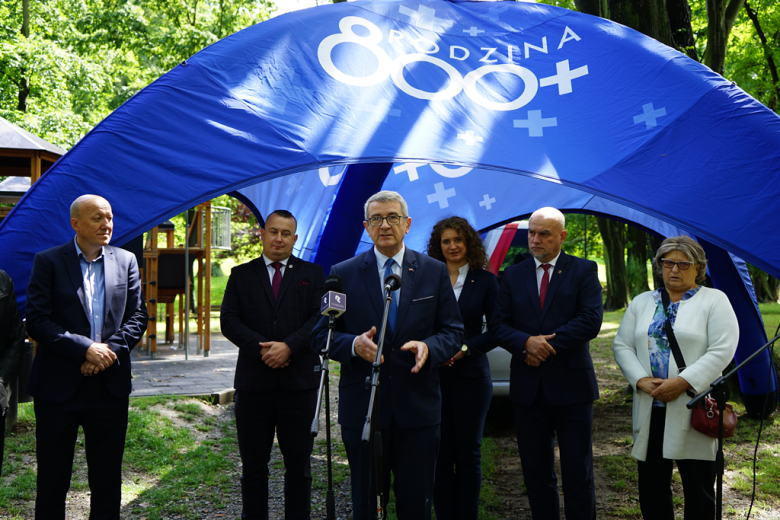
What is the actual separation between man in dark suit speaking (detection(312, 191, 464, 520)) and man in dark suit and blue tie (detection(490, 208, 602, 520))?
30.4 inches

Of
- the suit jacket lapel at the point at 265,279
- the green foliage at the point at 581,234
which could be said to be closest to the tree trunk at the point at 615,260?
the green foliage at the point at 581,234

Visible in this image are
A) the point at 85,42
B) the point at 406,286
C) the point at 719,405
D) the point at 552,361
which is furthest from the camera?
the point at 85,42

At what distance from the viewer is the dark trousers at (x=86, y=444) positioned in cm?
368

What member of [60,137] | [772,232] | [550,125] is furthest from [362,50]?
[60,137]

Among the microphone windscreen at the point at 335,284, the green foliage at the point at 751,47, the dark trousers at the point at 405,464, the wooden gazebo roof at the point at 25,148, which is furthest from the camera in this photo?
the green foliage at the point at 751,47

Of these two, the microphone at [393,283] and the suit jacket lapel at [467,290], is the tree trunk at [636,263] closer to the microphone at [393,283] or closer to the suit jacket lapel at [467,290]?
the suit jacket lapel at [467,290]

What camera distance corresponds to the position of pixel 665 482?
12.5 feet

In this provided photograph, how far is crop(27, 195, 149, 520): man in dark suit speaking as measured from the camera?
3.66 m

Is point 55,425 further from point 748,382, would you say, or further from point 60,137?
point 60,137

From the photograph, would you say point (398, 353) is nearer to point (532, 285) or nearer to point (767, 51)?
point (532, 285)

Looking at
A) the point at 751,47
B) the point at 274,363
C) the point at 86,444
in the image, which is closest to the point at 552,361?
the point at 274,363

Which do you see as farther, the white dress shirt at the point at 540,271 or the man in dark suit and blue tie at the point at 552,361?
the white dress shirt at the point at 540,271

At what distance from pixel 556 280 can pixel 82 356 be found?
2.80 metres

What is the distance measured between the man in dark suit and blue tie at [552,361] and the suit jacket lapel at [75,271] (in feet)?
8.03
